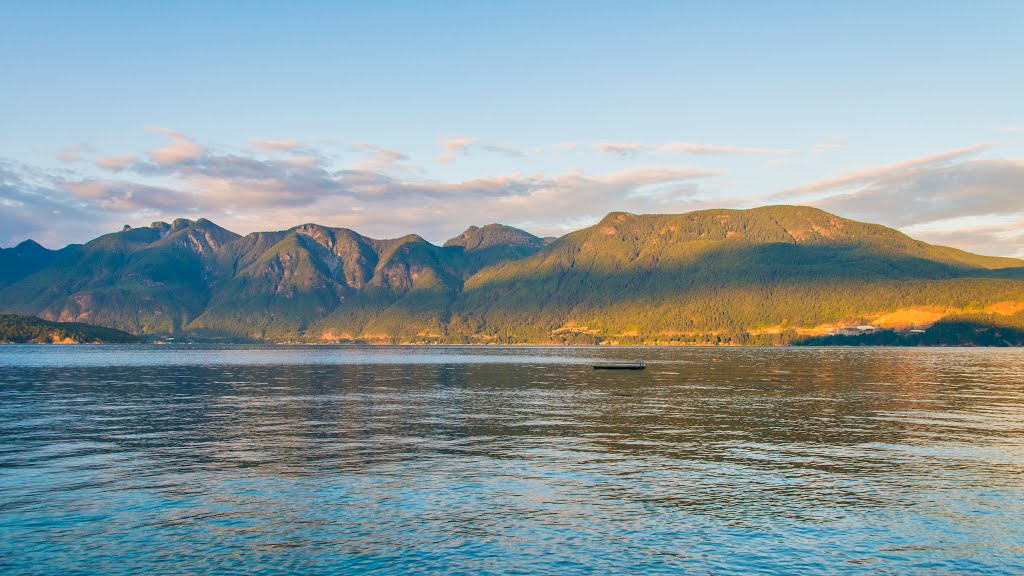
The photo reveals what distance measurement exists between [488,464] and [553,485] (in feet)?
27.2

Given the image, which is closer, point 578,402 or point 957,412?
point 957,412

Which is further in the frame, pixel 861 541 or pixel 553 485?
pixel 553 485

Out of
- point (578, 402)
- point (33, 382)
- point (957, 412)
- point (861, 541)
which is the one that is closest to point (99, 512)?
point (861, 541)

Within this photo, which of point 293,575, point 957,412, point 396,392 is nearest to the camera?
point 293,575

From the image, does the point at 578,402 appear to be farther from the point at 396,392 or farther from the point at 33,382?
the point at 33,382

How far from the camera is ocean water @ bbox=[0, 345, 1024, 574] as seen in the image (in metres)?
32.5

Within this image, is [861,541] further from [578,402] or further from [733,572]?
[578,402]

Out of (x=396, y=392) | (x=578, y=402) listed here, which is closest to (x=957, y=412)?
(x=578, y=402)

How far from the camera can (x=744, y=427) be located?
2881 inches

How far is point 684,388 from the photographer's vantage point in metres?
127

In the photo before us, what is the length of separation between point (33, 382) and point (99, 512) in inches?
4741

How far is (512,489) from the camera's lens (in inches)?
1786

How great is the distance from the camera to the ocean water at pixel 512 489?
32.5 m

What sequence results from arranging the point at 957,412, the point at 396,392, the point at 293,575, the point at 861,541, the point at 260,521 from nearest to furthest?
the point at 293,575
the point at 861,541
the point at 260,521
the point at 957,412
the point at 396,392
